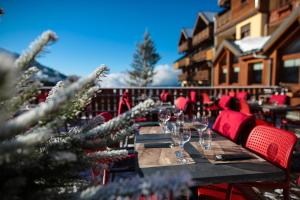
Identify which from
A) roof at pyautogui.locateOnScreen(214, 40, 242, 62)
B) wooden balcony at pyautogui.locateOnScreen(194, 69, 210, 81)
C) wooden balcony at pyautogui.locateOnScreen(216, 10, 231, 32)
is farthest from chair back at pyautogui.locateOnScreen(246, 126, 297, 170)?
wooden balcony at pyautogui.locateOnScreen(194, 69, 210, 81)

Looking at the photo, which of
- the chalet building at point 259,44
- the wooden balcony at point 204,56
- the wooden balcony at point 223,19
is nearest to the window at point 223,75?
the chalet building at point 259,44

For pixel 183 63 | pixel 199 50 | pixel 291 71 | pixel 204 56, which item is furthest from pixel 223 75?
pixel 183 63

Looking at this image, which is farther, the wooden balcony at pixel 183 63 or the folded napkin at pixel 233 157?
the wooden balcony at pixel 183 63

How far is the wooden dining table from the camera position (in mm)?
1491

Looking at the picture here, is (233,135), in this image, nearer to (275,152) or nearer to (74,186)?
(275,152)

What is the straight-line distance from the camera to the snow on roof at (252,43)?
11.9 m

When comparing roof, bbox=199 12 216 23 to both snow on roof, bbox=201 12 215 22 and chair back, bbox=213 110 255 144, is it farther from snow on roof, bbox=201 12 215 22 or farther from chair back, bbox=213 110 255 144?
chair back, bbox=213 110 255 144

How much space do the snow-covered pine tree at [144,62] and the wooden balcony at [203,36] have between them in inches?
316

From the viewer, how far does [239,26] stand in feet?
52.6

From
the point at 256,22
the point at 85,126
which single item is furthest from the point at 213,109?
the point at 256,22

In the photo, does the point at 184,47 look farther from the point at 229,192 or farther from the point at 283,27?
the point at 229,192

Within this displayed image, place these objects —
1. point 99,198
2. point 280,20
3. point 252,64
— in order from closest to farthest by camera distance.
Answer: point 99,198 < point 280,20 < point 252,64

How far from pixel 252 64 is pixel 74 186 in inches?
546

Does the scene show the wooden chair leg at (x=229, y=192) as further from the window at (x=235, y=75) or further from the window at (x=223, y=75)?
the window at (x=223, y=75)
